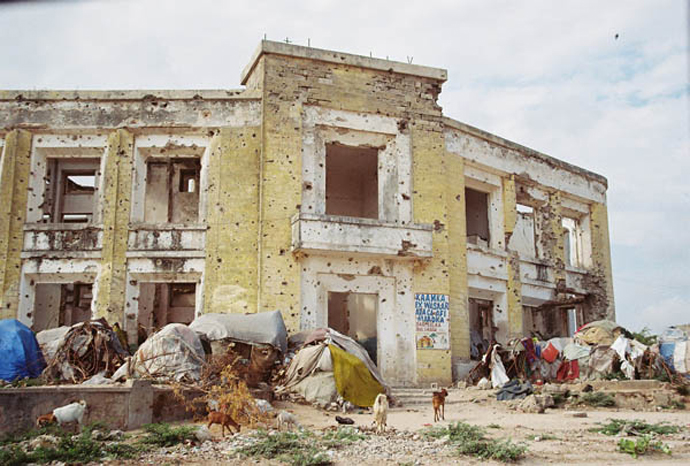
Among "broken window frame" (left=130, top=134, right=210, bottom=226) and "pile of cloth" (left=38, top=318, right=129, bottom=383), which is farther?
"broken window frame" (left=130, top=134, right=210, bottom=226)

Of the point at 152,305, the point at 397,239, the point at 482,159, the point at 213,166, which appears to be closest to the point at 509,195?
the point at 482,159

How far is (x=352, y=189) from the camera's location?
77.6ft

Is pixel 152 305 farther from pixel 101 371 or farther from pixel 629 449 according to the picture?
pixel 629 449

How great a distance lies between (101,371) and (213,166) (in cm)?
649

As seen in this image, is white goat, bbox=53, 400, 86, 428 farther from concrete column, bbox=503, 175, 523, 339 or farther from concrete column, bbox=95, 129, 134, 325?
concrete column, bbox=503, 175, 523, 339

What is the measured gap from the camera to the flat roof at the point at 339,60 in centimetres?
1747

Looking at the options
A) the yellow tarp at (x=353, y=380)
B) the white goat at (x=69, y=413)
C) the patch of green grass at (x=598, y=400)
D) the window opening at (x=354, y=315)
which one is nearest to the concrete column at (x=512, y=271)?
the window opening at (x=354, y=315)

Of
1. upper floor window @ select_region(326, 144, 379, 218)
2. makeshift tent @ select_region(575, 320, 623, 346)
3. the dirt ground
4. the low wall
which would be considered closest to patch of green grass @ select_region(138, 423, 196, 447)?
the dirt ground

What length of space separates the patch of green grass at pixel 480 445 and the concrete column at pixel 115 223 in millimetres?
10178

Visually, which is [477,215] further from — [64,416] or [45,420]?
[45,420]

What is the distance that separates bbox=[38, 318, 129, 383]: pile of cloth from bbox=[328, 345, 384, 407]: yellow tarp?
4239 mm

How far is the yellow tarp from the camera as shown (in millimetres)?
13523

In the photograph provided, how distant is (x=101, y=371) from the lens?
12.9 m

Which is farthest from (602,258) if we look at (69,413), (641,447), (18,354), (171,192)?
(69,413)
